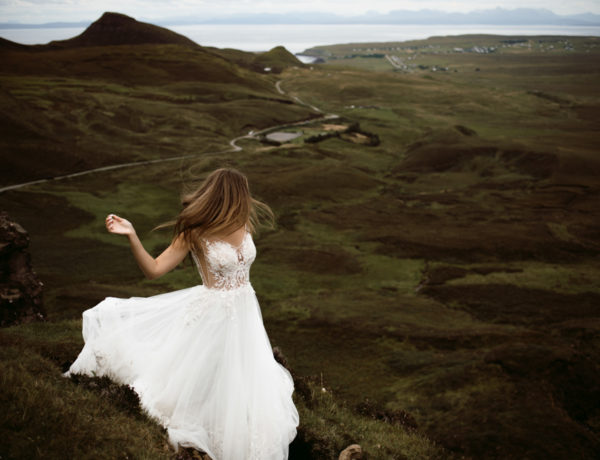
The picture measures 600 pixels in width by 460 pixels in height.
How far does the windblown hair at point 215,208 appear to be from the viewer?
7645 millimetres

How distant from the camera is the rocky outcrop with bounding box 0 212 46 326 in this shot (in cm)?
1762

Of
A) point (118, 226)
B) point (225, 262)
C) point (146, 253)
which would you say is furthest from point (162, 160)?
point (146, 253)

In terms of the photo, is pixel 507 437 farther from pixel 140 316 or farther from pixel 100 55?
pixel 100 55

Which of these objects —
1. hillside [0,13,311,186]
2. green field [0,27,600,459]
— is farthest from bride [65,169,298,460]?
hillside [0,13,311,186]

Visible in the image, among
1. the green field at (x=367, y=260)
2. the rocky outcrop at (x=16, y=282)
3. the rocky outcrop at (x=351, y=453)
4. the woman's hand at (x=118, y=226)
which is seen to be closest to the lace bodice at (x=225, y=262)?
the woman's hand at (x=118, y=226)

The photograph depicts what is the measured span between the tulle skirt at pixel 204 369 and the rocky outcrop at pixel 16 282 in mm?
10377

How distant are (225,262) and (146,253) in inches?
54.7

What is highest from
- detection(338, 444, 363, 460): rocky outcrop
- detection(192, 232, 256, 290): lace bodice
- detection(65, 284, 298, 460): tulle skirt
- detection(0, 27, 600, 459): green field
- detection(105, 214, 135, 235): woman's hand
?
detection(105, 214, 135, 235): woman's hand

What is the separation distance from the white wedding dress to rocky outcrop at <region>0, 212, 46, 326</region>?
10.4m

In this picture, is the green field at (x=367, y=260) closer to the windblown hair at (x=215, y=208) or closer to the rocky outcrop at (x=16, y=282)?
the rocky outcrop at (x=16, y=282)

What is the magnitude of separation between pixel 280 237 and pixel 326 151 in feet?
189

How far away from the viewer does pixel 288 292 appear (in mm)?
44344

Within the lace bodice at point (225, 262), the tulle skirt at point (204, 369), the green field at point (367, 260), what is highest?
the lace bodice at point (225, 262)

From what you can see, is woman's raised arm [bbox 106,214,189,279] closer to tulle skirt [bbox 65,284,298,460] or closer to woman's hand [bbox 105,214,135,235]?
woman's hand [bbox 105,214,135,235]
